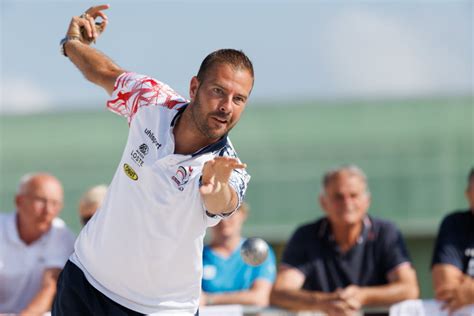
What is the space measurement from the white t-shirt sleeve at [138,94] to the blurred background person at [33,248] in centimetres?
262

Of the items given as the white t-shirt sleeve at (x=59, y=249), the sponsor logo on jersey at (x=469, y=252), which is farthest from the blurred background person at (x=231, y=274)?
the sponsor logo on jersey at (x=469, y=252)

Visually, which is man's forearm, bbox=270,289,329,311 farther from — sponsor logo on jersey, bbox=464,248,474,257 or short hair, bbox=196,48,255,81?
short hair, bbox=196,48,255,81

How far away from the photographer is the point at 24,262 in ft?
25.7

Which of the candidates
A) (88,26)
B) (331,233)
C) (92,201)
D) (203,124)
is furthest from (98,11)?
(331,233)

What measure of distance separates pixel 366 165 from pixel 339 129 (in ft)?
5.95

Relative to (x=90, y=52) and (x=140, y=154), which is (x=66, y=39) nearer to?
(x=90, y=52)

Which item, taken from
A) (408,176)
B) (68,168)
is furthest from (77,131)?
(408,176)

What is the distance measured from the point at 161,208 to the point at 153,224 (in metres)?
0.09

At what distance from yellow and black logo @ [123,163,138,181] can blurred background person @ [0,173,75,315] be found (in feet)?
8.78

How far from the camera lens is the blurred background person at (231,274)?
790cm

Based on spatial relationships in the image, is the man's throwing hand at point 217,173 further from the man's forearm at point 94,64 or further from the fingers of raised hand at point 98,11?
the fingers of raised hand at point 98,11

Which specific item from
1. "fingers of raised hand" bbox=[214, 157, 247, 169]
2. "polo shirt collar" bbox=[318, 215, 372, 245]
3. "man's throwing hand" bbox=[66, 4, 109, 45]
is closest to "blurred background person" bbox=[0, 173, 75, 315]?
"polo shirt collar" bbox=[318, 215, 372, 245]

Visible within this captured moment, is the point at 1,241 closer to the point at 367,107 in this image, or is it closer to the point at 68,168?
the point at 68,168

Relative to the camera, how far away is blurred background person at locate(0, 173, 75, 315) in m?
7.70
